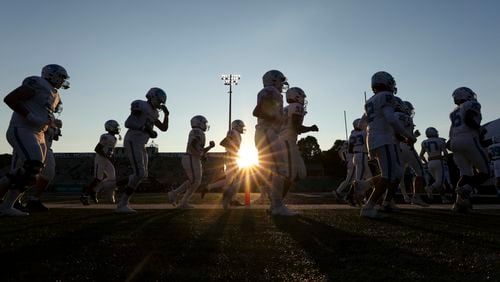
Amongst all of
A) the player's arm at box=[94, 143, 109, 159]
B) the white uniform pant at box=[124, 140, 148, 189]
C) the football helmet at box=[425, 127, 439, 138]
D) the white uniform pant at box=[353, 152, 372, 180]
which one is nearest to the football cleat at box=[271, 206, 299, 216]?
the white uniform pant at box=[124, 140, 148, 189]

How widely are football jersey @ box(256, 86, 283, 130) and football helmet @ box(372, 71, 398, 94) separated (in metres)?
1.52

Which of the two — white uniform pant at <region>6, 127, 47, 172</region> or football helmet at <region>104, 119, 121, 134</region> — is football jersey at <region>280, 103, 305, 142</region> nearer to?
white uniform pant at <region>6, 127, 47, 172</region>

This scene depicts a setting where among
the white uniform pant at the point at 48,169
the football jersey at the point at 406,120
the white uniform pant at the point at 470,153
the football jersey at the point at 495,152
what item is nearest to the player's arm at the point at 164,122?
the white uniform pant at the point at 48,169

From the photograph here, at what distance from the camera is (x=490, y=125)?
23.2 m

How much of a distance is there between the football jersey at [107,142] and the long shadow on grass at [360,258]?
842 cm

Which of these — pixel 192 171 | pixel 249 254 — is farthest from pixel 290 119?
pixel 249 254

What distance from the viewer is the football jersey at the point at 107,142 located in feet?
36.8

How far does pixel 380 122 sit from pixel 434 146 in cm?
579

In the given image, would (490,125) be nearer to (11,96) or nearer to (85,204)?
(85,204)

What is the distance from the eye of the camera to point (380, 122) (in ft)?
20.8

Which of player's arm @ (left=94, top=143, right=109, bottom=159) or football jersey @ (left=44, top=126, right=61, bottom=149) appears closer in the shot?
football jersey @ (left=44, top=126, right=61, bottom=149)

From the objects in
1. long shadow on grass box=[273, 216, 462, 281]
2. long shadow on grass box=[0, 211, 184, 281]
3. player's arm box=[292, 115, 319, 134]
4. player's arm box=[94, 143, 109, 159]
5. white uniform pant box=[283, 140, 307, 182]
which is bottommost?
long shadow on grass box=[0, 211, 184, 281]

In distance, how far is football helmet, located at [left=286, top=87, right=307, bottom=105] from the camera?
7.35 metres

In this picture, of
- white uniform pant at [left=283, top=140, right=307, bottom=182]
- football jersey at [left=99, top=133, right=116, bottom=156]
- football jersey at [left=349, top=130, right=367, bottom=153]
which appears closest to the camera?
white uniform pant at [left=283, top=140, right=307, bottom=182]
